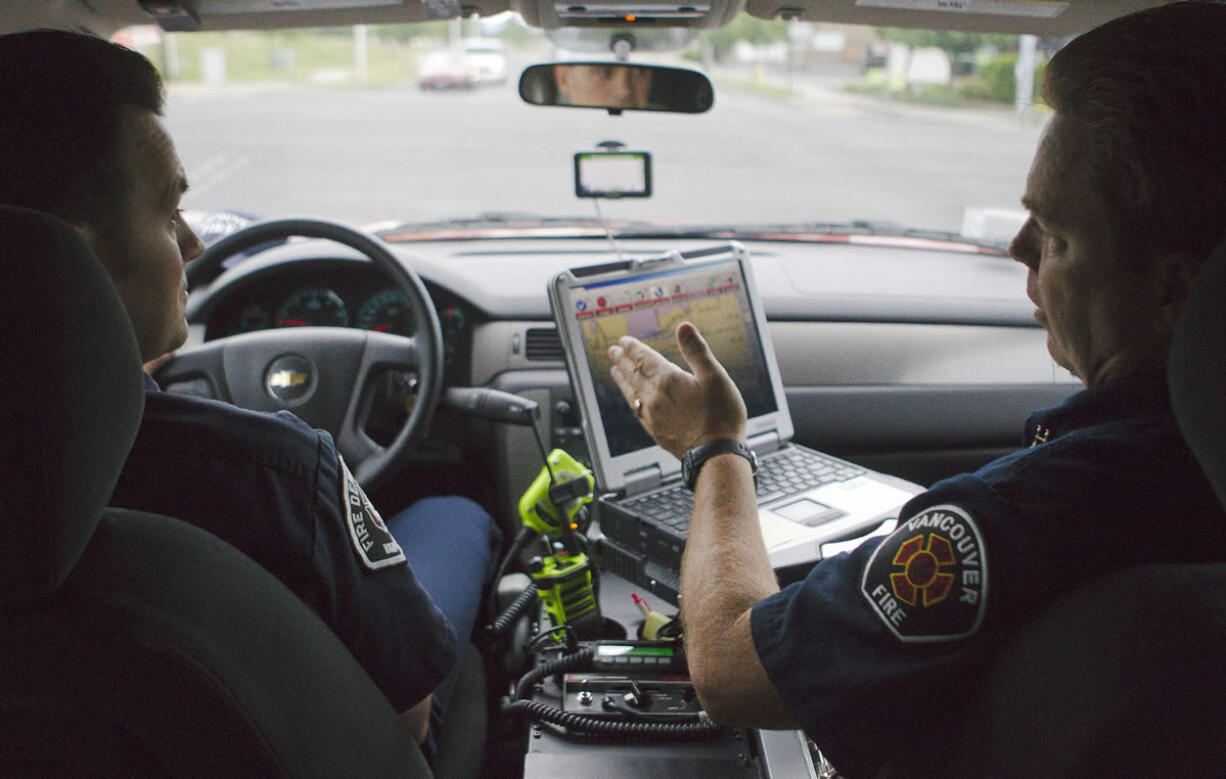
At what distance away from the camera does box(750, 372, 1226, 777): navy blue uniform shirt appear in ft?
3.31

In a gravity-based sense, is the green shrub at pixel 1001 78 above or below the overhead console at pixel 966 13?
below

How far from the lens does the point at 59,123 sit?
45.2 inches

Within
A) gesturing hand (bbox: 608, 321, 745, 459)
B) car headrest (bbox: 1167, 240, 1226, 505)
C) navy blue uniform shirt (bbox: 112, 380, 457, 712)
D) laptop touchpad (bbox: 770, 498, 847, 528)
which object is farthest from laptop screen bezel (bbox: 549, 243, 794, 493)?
car headrest (bbox: 1167, 240, 1226, 505)

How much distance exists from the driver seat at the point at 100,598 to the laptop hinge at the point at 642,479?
39.8 inches

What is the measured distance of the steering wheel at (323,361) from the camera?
2482 mm

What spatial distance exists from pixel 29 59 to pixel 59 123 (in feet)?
0.31

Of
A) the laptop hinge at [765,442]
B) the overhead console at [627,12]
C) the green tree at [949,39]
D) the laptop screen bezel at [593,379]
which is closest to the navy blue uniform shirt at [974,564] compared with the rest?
the laptop screen bezel at [593,379]

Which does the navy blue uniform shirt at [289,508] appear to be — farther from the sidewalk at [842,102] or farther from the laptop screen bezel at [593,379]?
the sidewalk at [842,102]

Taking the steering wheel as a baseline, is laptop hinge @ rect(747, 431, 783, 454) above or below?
below

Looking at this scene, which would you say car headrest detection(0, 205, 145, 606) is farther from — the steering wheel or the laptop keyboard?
the steering wheel

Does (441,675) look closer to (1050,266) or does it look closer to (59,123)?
(59,123)

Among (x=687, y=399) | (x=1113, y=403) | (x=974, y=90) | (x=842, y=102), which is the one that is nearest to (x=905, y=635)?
(x=1113, y=403)

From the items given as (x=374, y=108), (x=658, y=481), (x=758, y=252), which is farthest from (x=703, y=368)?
(x=374, y=108)

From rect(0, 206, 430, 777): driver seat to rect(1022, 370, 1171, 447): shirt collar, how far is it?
869 millimetres
